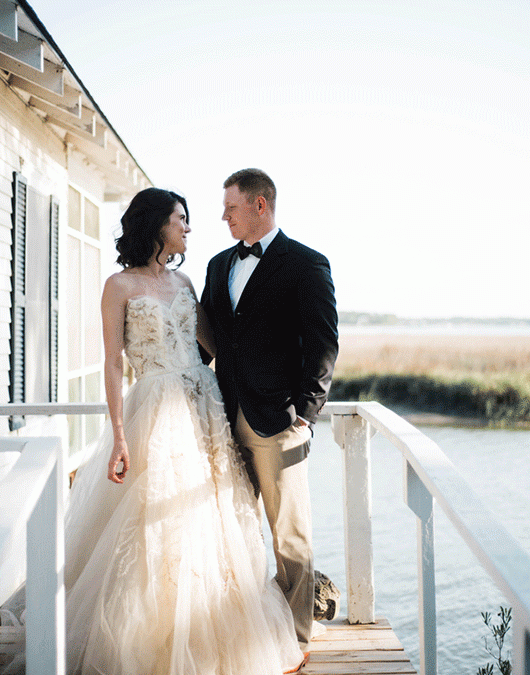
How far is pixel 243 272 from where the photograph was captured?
2418mm

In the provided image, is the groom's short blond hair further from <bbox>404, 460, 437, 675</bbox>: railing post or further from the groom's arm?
<bbox>404, 460, 437, 675</bbox>: railing post

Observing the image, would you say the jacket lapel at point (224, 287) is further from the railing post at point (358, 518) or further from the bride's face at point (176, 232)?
the railing post at point (358, 518)

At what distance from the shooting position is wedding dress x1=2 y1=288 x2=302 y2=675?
6.22 ft

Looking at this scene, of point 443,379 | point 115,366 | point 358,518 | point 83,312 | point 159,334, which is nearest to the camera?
point 115,366

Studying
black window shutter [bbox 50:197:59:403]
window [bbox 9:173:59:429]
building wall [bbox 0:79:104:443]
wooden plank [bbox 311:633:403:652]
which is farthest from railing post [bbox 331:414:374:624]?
black window shutter [bbox 50:197:59:403]

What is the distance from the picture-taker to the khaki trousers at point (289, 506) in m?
2.27

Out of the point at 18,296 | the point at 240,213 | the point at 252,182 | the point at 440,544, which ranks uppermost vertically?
the point at 252,182

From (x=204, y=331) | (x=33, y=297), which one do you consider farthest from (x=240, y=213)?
(x=33, y=297)

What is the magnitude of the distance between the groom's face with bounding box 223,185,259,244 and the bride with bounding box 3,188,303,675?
0.60 ft

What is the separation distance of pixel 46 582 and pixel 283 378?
1126mm

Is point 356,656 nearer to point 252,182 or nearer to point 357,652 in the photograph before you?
point 357,652

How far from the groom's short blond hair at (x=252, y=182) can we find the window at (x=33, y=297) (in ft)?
7.59

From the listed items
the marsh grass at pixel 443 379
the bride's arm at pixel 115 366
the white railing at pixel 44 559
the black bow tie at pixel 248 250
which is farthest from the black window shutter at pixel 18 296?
the marsh grass at pixel 443 379

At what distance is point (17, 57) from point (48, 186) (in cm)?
183
